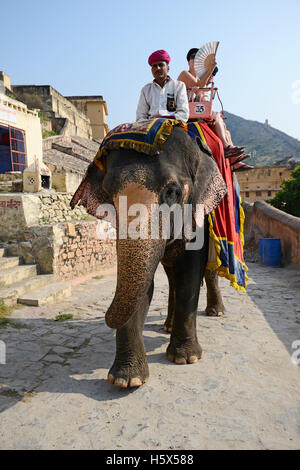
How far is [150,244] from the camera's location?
2.48 metres

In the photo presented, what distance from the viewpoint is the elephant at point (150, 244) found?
247 cm

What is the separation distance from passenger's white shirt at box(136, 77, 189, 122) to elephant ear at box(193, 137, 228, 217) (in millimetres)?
391

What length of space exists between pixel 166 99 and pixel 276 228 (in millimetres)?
8131

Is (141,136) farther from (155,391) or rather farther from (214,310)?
(214,310)

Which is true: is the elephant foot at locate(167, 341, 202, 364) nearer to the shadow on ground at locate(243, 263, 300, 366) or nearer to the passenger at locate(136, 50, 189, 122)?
the shadow on ground at locate(243, 263, 300, 366)

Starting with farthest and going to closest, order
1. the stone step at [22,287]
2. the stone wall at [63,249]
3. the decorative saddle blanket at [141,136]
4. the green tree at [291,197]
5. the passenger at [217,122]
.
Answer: the green tree at [291,197]
the stone wall at [63,249]
the stone step at [22,287]
the passenger at [217,122]
the decorative saddle blanket at [141,136]

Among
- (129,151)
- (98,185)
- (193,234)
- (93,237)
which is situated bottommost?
(93,237)

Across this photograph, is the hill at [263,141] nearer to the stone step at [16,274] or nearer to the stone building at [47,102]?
the stone building at [47,102]

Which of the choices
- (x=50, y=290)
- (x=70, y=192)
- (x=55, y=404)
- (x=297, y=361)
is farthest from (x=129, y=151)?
(x=70, y=192)

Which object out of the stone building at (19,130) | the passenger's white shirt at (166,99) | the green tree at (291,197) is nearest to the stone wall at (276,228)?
the green tree at (291,197)

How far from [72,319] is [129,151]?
3.33 metres

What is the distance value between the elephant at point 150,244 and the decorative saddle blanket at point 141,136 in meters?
0.06

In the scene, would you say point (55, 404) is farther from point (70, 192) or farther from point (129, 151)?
point (70, 192)

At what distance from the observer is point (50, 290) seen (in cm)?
611
